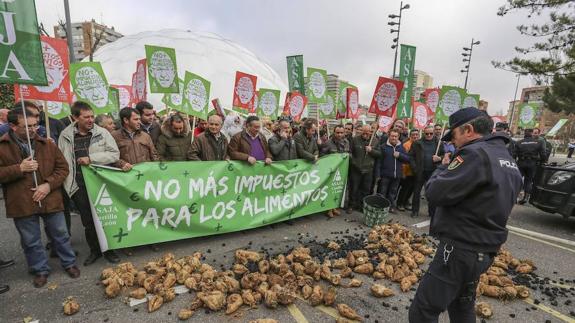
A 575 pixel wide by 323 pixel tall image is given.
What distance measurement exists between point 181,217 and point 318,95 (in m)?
4.26

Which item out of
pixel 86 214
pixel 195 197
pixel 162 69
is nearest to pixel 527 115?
pixel 195 197

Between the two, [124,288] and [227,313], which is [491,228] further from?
[124,288]

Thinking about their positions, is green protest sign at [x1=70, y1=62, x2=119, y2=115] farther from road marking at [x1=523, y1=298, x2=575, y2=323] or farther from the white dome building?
the white dome building

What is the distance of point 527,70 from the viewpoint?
11406mm

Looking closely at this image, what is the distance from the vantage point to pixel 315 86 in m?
7.02

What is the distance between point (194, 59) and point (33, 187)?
2885 centimetres

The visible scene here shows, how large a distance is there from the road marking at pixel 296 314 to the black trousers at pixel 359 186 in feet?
12.9

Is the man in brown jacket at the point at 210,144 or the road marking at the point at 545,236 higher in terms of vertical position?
the man in brown jacket at the point at 210,144

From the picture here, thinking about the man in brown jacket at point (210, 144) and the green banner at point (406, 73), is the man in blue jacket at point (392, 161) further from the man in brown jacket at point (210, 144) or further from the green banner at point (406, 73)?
the man in brown jacket at point (210, 144)

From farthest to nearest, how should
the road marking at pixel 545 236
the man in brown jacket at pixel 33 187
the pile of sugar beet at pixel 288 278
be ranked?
the road marking at pixel 545 236 < the man in brown jacket at pixel 33 187 < the pile of sugar beet at pixel 288 278

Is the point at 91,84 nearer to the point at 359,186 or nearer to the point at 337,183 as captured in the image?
the point at 337,183

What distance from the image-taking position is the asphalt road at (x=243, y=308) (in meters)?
2.98

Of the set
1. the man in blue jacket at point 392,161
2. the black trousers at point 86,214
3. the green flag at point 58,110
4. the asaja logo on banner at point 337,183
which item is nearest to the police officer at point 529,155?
the man in blue jacket at point 392,161

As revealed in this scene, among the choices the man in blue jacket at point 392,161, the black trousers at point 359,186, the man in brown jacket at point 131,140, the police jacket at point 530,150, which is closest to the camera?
the man in brown jacket at point 131,140
